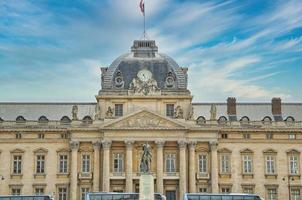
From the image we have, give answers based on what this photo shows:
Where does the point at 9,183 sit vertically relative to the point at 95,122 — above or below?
below

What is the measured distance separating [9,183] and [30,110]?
1155cm

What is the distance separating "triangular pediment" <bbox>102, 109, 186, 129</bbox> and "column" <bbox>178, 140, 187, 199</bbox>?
2.51 meters

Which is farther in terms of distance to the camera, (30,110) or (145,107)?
(30,110)

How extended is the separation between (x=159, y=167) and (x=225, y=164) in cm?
953

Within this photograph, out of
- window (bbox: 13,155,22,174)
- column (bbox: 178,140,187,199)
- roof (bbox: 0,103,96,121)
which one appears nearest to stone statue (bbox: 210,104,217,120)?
column (bbox: 178,140,187,199)

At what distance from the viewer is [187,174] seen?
8231cm

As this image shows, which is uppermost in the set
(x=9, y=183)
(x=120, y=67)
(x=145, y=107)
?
(x=120, y=67)

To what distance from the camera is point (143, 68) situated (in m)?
85.6

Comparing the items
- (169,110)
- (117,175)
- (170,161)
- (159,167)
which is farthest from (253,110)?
(117,175)

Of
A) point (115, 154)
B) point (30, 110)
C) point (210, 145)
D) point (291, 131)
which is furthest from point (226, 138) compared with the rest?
point (30, 110)

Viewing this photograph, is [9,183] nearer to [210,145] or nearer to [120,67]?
[120,67]

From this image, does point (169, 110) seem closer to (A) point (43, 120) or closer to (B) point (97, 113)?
(B) point (97, 113)

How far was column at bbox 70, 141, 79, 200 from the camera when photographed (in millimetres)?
80938

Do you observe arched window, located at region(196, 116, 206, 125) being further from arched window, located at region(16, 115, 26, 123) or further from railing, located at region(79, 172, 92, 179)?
arched window, located at region(16, 115, 26, 123)
